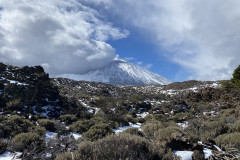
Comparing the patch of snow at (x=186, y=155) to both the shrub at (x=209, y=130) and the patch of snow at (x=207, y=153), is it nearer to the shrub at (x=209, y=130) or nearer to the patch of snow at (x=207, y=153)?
the patch of snow at (x=207, y=153)

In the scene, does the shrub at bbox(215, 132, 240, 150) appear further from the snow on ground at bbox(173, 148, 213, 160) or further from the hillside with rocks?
the snow on ground at bbox(173, 148, 213, 160)

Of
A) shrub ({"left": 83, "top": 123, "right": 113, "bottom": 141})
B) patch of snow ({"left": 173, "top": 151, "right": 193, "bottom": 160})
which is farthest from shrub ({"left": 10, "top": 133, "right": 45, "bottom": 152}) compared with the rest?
patch of snow ({"left": 173, "top": 151, "right": 193, "bottom": 160})

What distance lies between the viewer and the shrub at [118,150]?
2830 millimetres

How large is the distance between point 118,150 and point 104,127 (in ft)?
15.8

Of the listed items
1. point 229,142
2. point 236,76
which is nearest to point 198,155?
point 229,142

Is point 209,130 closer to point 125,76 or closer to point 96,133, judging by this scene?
point 96,133

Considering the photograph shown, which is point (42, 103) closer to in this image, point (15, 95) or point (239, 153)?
point (15, 95)

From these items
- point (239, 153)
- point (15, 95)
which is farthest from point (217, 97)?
point (15, 95)

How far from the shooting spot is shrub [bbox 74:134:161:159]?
2.83m

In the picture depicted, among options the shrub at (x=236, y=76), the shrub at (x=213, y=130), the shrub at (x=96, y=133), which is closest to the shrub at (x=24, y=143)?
the shrub at (x=96, y=133)

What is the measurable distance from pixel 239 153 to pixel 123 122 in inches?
306

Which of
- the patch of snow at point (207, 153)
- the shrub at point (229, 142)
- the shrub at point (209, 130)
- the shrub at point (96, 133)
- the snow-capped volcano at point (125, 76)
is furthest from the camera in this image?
the snow-capped volcano at point (125, 76)

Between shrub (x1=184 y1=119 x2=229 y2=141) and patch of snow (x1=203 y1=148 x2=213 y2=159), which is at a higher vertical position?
shrub (x1=184 y1=119 x2=229 y2=141)

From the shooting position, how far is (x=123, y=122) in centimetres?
1050
